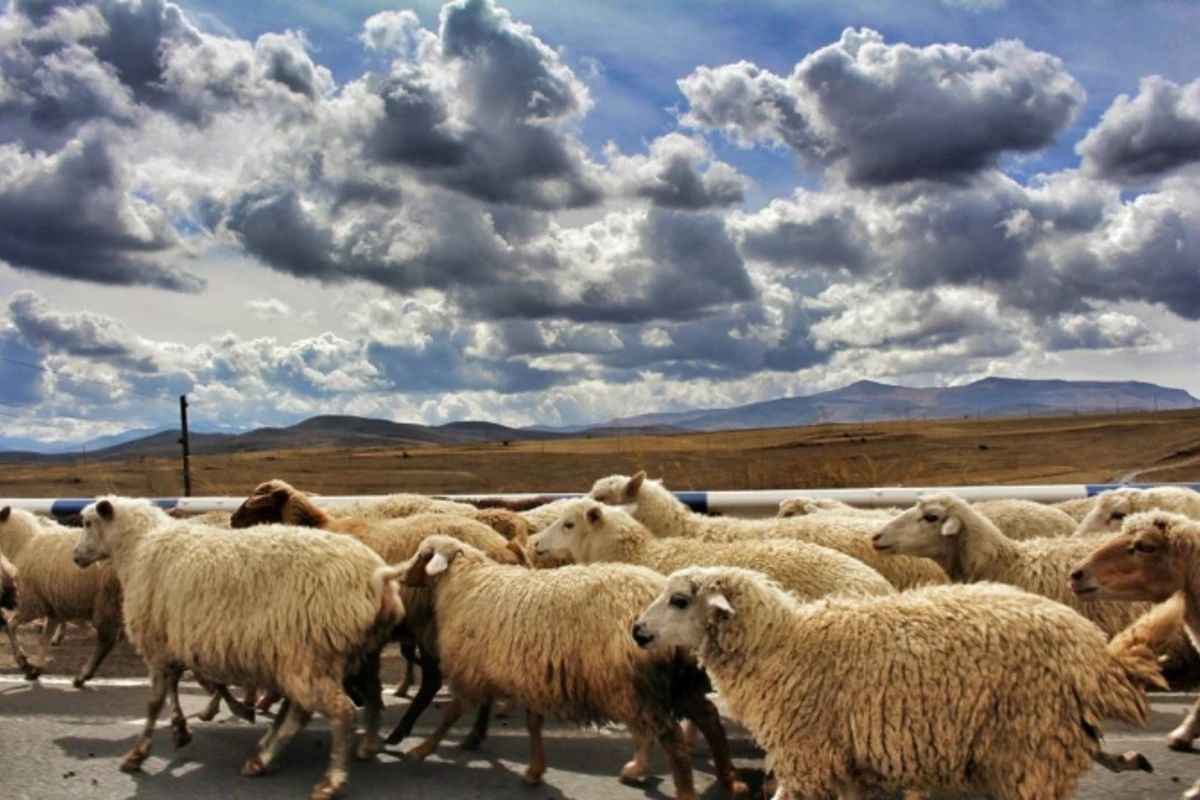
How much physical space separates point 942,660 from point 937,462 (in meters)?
48.4

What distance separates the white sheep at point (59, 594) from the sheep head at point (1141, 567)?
320 inches

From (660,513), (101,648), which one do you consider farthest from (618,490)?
(101,648)

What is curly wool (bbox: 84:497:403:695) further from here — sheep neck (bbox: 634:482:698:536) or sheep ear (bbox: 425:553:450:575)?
sheep neck (bbox: 634:482:698:536)

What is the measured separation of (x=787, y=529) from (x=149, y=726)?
5.10 m

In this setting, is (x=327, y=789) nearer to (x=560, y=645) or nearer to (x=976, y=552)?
(x=560, y=645)

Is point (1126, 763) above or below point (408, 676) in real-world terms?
above

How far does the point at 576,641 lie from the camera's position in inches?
249

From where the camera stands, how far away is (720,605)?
18.5ft

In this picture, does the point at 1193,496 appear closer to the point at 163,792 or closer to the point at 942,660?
the point at 942,660

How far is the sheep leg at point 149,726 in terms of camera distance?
674 cm

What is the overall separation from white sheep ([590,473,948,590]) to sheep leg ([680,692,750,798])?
7.77ft

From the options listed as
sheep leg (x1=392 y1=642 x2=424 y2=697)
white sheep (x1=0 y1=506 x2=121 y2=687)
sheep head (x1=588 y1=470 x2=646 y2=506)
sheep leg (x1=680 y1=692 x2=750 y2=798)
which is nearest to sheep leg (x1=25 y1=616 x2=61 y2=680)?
white sheep (x1=0 y1=506 x2=121 y2=687)

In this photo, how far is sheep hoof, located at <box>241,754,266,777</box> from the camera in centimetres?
654

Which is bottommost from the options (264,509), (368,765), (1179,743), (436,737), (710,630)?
(1179,743)
